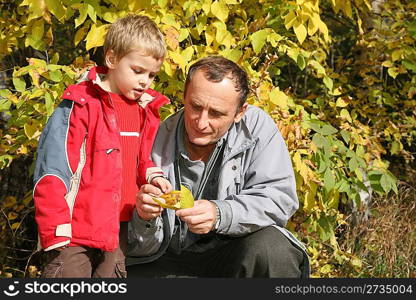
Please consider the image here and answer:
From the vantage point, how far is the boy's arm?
283cm

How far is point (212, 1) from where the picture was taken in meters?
3.94

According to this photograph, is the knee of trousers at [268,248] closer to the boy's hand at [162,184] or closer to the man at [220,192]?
the man at [220,192]

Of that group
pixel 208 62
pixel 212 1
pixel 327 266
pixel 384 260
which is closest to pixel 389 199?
pixel 384 260

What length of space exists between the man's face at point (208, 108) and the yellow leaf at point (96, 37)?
0.52m

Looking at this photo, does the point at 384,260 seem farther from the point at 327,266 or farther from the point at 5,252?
the point at 5,252

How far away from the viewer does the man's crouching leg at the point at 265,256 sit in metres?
3.07

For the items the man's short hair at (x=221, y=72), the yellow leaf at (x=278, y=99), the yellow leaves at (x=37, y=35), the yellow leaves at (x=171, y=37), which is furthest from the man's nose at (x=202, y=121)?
the yellow leaves at (x=37, y=35)

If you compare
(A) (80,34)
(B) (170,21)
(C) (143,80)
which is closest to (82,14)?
(A) (80,34)

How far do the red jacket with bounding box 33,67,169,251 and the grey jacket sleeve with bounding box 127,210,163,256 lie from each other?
0.51 feet

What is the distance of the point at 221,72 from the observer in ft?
10.4

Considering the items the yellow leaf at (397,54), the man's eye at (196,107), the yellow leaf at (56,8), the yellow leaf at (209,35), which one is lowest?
the man's eye at (196,107)

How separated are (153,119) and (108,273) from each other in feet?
2.24

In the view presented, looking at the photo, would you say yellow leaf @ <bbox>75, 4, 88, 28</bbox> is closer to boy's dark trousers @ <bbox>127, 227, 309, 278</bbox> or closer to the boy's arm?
the boy's arm

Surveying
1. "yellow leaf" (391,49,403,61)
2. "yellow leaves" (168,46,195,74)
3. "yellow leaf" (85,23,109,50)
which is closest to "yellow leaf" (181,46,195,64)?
"yellow leaves" (168,46,195,74)
